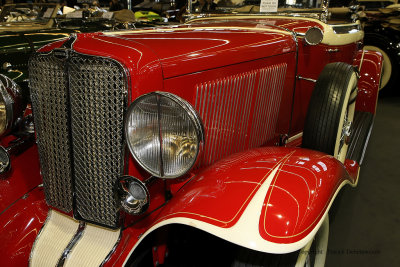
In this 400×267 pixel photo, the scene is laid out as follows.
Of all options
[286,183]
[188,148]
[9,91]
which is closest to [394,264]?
[286,183]

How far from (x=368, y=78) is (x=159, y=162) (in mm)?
2765

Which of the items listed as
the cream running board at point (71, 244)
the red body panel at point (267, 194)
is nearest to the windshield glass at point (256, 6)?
the red body panel at point (267, 194)

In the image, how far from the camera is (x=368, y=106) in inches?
134

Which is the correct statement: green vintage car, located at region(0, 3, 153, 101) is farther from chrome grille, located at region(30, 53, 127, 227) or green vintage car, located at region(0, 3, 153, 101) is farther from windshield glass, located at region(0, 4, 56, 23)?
chrome grille, located at region(30, 53, 127, 227)

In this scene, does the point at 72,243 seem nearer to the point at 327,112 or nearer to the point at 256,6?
the point at 327,112

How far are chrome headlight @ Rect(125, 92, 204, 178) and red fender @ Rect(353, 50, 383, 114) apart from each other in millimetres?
2696

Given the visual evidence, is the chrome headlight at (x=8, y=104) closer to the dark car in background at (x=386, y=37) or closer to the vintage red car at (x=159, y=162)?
the vintage red car at (x=159, y=162)

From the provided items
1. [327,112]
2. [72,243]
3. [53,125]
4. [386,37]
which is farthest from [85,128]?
[386,37]

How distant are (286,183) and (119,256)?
67cm

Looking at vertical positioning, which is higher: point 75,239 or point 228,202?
point 228,202

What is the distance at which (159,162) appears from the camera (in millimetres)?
1206

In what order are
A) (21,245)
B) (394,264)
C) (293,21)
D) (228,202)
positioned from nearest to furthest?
(228,202) → (21,245) → (394,264) → (293,21)

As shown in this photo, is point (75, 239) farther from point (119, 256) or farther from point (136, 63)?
point (136, 63)

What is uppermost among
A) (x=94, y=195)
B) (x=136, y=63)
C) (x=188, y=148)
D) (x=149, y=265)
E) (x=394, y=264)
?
(x=136, y=63)
